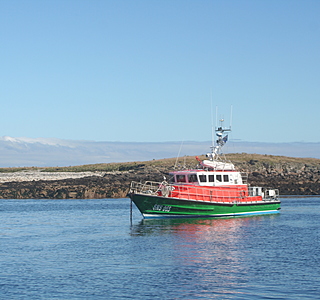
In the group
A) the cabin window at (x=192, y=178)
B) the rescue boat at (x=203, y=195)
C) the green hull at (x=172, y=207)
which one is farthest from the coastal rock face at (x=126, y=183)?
the green hull at (x=172, y=207)

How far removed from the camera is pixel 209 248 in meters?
28.0

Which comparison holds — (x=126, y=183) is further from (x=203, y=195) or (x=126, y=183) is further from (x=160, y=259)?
(x=160, y=259)

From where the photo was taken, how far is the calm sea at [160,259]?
752 inches

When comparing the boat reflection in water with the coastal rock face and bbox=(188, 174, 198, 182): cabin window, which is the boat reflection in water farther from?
the coastal rock face

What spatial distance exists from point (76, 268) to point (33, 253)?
15.3ft

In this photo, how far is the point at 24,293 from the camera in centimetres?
1884

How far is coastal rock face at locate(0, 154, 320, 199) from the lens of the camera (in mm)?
72875

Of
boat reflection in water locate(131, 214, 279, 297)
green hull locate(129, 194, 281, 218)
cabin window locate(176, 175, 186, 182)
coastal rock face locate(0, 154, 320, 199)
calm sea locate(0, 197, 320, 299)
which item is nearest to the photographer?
calm sea locate(0, 197, 320, 299)

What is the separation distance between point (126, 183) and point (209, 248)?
49.7 m

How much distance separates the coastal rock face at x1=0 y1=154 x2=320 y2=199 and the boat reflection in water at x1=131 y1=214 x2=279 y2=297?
108ft

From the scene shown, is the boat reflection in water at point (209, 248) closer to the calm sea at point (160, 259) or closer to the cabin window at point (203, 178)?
the calm sea at point (160, 259)

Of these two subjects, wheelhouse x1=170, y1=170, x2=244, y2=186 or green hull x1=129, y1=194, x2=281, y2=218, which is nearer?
green hull x1=129, y1=194, x2=281, y2=218

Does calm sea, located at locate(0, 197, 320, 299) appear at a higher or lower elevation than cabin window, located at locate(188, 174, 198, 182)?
lower

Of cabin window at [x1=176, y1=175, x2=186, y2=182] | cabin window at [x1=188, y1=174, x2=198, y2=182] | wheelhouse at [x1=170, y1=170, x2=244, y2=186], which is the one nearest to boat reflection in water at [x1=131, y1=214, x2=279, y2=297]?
wheelhouse at [x1=170, y1=170, x2=244, y2=186]
